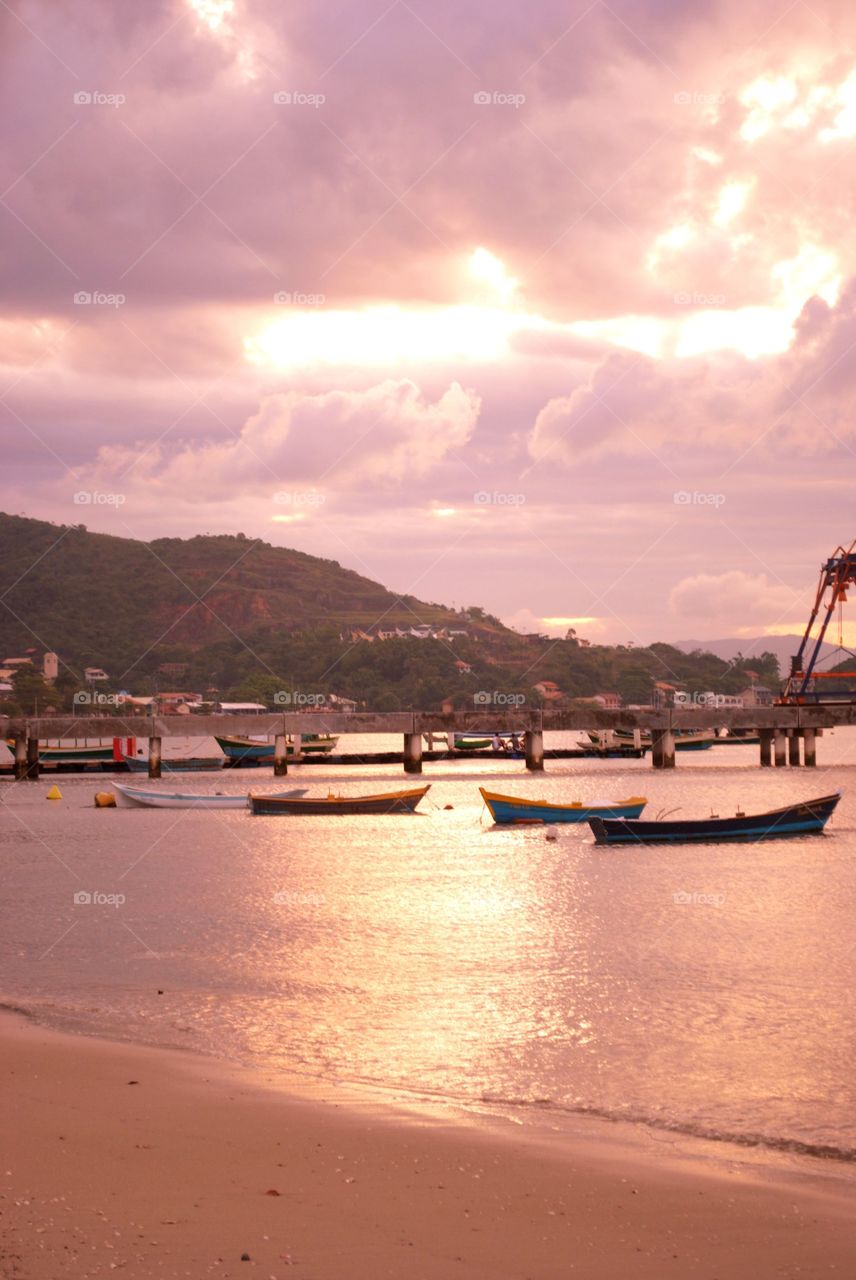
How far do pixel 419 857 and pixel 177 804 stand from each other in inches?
883

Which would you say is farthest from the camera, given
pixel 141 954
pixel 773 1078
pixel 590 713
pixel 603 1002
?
pixel 590 713

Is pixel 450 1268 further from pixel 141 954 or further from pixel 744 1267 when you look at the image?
pixel 141 954

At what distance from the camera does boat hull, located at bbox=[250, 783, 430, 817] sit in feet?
172

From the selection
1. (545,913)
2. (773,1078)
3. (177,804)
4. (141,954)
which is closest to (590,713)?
(177,804)

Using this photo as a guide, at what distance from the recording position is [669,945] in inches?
888

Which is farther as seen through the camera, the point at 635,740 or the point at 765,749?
the point at 635,740

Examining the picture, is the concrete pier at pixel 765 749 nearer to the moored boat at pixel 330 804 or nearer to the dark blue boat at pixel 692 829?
the moored boat at pixel 330 804

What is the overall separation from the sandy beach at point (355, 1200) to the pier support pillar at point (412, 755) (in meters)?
67.3
